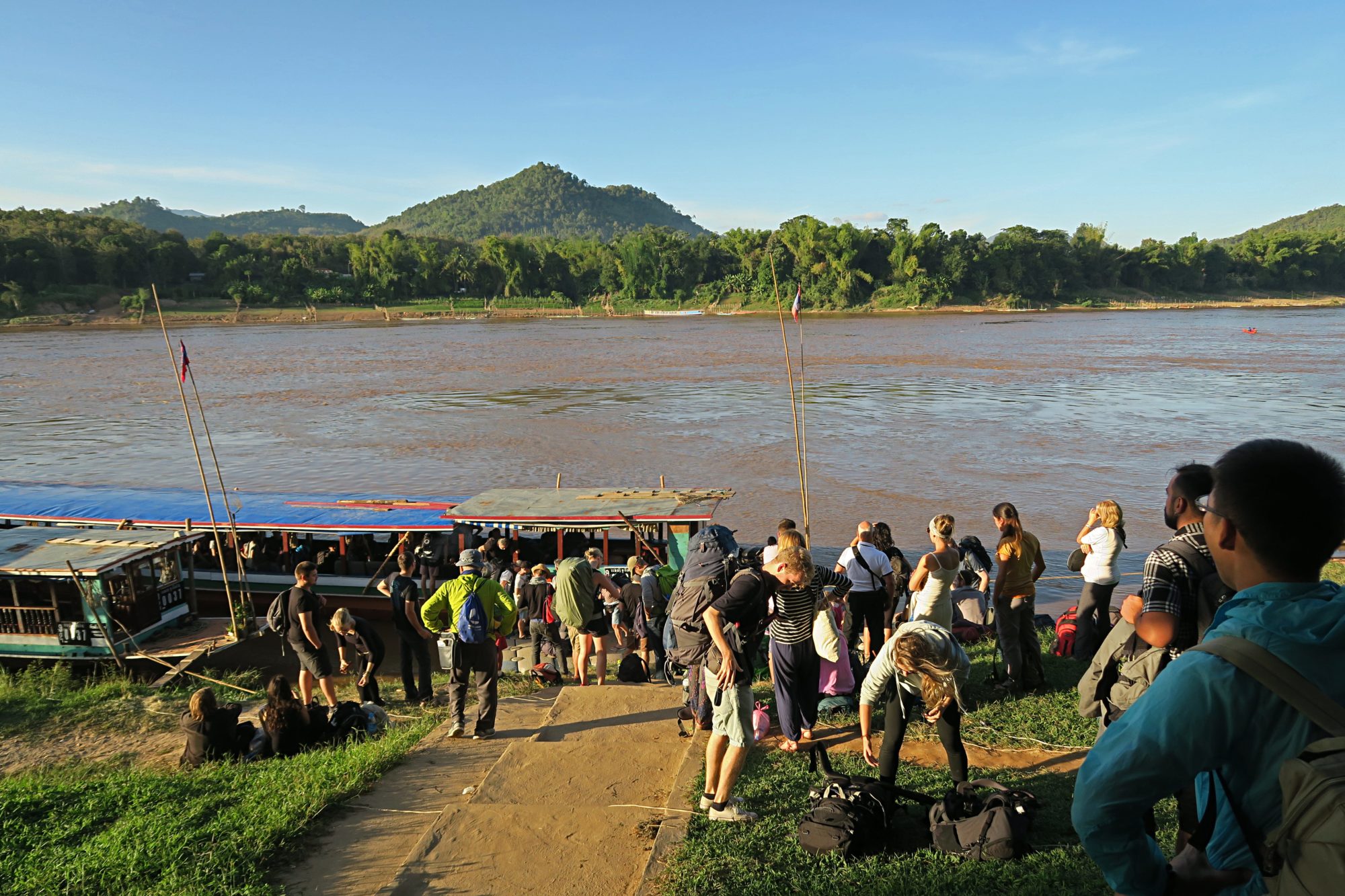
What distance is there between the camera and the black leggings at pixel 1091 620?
7.11 meters

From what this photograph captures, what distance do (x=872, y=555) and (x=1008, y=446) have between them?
851 inches

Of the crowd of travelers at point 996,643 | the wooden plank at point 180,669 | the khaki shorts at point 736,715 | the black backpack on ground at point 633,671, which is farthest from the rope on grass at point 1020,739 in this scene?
the wooden plank at point 180,669

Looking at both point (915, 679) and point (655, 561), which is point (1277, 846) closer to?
point (915, 679)

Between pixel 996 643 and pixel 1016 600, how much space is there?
216 centimetres

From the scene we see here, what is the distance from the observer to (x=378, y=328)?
9538 centimetres

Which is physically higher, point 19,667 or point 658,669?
point 658,669

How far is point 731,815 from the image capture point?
4727mm

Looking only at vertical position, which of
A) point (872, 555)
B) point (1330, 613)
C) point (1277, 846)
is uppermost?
point (1330, 613)

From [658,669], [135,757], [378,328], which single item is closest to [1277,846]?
[658,669]

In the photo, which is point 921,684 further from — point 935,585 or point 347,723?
point 347,723

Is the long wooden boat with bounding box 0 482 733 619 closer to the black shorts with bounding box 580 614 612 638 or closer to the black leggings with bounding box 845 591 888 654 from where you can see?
the black shorts with bounding box 580 614 612 638

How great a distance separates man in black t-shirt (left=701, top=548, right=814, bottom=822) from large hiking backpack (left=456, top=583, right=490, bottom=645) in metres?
2.49

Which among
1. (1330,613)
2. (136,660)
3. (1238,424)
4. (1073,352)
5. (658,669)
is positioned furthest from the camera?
(1073,352)

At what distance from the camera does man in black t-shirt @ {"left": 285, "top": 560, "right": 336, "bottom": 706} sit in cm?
805
